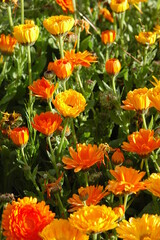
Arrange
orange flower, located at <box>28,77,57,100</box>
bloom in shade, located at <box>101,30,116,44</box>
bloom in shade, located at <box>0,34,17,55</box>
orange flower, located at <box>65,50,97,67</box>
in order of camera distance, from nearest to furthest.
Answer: orange flower, located at <box>28,77,57,100</box> → orange flower, located at <box>65,50,97,67</box> → bloom in shade, located at <box>0,34,17,55</box> → bloom in shade, located at <box>101,30,116,44</box>

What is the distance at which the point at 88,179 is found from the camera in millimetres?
1877

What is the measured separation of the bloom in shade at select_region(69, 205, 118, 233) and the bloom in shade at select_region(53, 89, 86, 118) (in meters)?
0.45

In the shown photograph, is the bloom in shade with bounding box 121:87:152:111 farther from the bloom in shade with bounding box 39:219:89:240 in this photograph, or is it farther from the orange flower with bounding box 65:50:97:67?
the bloom in shade with bounding box 39:219:89:240

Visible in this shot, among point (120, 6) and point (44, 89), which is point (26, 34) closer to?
point (44, 89)

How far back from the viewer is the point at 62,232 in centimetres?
142

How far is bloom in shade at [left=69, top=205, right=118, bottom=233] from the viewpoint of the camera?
138 cm

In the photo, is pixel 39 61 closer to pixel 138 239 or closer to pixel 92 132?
pixel 92 132

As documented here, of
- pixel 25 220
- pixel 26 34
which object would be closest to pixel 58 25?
pixel 26 34

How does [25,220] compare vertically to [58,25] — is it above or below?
below

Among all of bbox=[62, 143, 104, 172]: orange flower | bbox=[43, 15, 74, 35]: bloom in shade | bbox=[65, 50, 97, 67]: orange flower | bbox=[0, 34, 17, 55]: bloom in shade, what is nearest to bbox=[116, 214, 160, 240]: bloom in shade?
bbox=[62, 143, 104, 172]: orange flower

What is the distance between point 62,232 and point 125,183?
0.87 feet

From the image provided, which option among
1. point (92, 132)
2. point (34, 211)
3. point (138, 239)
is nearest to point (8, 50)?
point (92, 132)

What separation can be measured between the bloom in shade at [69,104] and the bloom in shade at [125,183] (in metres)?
0.25

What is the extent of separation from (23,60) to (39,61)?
0.37 feet
